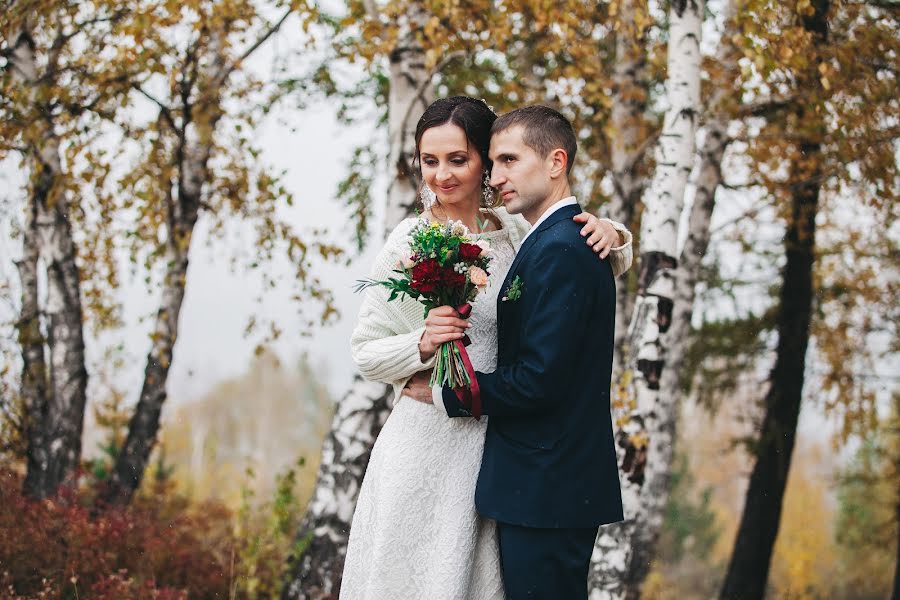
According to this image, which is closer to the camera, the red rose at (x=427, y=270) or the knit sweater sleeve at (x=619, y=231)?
the red rose at (x=427, y=270)

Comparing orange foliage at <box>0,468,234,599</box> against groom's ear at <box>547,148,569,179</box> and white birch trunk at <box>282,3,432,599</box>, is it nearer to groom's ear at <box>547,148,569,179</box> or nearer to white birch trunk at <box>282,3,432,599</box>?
white birch trunk at <box>282,3,432,599</box>

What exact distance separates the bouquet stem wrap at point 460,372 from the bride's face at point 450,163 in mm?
550

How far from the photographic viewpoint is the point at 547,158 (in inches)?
113

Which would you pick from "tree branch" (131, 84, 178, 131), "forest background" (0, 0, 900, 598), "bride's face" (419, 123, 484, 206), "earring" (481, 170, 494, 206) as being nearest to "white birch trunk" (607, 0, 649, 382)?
"forest background" (0, 0, 900, 598)

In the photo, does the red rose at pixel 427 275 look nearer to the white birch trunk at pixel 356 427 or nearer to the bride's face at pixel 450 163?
the bride's face at pixel 450 163

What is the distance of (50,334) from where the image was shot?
6707mm

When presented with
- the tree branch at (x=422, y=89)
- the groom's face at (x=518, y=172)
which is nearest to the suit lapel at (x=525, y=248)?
the groom's face at (x=518, y=172)

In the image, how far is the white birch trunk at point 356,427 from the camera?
576 cm

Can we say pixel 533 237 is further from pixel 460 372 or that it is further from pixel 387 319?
pixel 387 319

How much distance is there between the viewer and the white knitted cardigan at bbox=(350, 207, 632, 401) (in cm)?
291

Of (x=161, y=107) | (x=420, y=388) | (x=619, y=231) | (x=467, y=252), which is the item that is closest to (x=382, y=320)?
(x=420, y=388)

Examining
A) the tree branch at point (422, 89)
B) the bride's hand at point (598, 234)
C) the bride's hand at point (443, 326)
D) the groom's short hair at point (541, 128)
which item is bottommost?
the bride's hand at point (443, 326)

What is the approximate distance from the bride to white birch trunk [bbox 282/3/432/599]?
2.68 m

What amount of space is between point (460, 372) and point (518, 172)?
2.33ft
